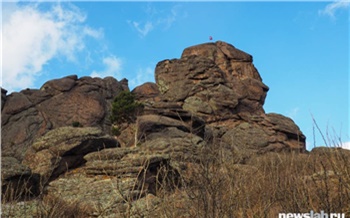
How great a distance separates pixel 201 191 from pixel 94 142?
12.3 meters

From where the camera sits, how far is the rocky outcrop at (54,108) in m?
41.4

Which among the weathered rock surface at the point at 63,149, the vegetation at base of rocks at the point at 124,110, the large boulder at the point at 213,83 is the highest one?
the large boulder at the point at 213,83

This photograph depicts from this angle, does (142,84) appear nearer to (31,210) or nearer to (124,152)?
(124,152)

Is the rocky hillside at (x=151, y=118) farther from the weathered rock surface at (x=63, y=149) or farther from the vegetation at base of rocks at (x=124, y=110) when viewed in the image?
the vegetation at base of rocks at (x=124, y=110)

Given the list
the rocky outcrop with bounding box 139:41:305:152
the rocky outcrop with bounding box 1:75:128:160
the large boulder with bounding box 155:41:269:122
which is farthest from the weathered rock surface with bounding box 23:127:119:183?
the rocky outcrop with bounding box 1:75:128:160

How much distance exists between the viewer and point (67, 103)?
146ft

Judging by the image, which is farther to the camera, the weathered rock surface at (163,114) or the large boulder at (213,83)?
the large boulder at (213,83)

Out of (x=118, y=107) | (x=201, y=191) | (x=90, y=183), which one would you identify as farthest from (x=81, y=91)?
(x=201, y=191)

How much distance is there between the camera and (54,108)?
44188 mm

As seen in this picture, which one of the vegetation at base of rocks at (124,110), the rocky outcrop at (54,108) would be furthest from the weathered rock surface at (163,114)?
the vegetation at base of rocks at (124,110)

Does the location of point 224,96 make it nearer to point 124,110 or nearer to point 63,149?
point 124,110

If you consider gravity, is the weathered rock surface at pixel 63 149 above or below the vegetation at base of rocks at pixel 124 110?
below

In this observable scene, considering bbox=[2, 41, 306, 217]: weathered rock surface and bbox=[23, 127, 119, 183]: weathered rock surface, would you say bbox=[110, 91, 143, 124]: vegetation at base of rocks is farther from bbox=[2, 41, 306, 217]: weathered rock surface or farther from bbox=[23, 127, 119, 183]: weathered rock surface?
bbox=[23, 127, 119, 183]: weathered rock surface

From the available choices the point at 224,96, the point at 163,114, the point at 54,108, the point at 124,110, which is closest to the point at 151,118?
the point at 163,114
